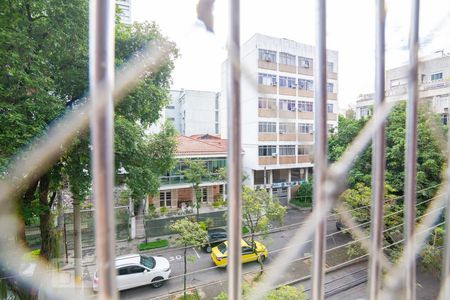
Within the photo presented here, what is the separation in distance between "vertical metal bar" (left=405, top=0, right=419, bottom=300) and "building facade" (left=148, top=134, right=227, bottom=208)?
6.35 m

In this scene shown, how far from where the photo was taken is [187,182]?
8.20 meters

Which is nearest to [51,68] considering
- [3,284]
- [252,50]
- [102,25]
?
[3,284]

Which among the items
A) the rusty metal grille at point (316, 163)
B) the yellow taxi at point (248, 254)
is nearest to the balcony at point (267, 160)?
the yellow taxi at point (248, 254)

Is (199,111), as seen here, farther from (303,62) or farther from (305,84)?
(305,84)

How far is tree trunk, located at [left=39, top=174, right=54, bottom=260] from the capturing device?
3352 millimetres

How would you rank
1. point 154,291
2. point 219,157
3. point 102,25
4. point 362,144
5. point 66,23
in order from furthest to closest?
point 219,157, point 154,291, point 66,23, point 362,144, point 102,25

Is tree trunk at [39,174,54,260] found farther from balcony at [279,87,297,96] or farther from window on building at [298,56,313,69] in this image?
window on building at [298,56,313,69]

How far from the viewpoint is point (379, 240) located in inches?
20.6

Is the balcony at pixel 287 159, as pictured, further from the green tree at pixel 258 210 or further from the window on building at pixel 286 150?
the green tree at pixel 258 210

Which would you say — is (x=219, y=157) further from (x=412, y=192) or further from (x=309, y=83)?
(x=412, y=192)

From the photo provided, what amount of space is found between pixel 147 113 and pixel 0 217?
209 centimetres

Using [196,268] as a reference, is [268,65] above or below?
above

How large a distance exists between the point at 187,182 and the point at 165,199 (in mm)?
987

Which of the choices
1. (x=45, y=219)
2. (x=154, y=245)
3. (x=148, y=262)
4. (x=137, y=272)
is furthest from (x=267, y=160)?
(x=45, y=219)
